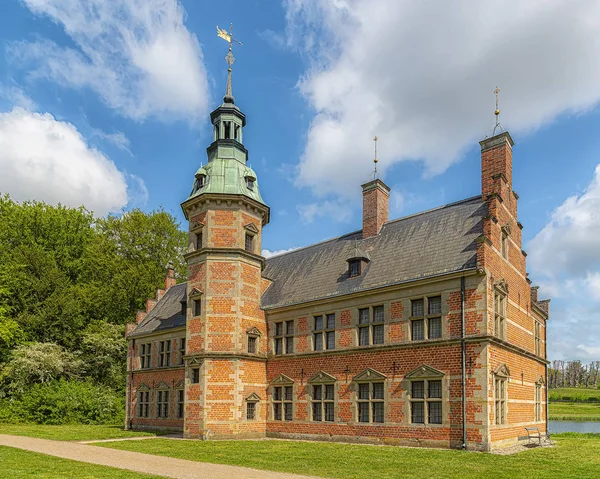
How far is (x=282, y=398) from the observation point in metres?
25.7

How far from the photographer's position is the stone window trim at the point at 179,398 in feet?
100

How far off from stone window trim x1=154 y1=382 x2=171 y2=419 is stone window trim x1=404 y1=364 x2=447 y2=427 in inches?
644

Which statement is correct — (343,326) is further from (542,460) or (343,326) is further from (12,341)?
(12,341)

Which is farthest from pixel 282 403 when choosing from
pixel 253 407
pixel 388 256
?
pixel 388 256

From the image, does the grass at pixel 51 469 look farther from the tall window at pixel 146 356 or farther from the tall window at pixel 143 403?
the tall window at pixel 146 356

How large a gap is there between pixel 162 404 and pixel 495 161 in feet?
75.6

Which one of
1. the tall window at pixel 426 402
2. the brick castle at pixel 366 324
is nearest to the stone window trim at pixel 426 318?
the brick castle at pixel 366 324

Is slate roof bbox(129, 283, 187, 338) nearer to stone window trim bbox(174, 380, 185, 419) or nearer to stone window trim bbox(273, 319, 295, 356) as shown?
stone window trim bbox(174, 380, 185, 419)

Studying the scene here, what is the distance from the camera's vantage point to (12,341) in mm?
39500

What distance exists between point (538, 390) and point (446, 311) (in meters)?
8.54

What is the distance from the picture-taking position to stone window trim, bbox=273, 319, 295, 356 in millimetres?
26234

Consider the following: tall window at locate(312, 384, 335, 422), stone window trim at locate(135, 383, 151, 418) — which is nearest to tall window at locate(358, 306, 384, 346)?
tall window at locate(312, 384, 335, 422)

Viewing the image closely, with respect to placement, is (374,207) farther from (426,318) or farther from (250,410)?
(250,410)

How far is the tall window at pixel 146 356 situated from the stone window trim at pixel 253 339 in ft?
35.2
